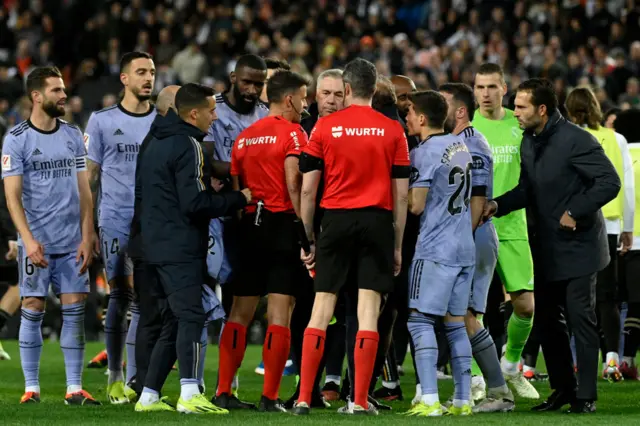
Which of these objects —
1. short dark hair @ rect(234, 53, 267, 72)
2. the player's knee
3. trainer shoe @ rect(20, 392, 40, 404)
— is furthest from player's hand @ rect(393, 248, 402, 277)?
trainer shoe @ rect(20, 392, 40, 404)

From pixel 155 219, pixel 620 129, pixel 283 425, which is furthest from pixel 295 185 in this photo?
pixel 620 129

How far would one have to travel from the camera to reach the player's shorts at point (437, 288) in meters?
8.02

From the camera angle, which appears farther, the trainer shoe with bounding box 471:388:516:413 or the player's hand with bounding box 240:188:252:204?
the trainer shoe with bounding box 471:388:516:413

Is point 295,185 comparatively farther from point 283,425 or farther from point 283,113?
point 283,425

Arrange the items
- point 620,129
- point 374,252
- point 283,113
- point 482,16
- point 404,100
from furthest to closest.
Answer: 1. point 482,16
2. point 620,129
3. point 404,100
4. point 283,113
5. point 374,252

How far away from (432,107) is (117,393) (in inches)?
124

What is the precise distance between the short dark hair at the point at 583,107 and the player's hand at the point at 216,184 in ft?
10.3

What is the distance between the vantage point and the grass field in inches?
303

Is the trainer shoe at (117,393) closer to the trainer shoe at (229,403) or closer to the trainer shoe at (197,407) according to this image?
the trainer shoe at (229,403)

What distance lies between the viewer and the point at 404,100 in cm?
969

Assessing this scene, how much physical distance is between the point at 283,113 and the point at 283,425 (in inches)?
89.7

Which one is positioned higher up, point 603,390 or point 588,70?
point 588,70

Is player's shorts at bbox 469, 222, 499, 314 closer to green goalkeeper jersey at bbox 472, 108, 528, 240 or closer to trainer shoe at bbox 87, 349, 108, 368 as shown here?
green goalkeeper jersey at bbox 472, 108, 528, 240

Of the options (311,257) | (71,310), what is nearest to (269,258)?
(311,257)
